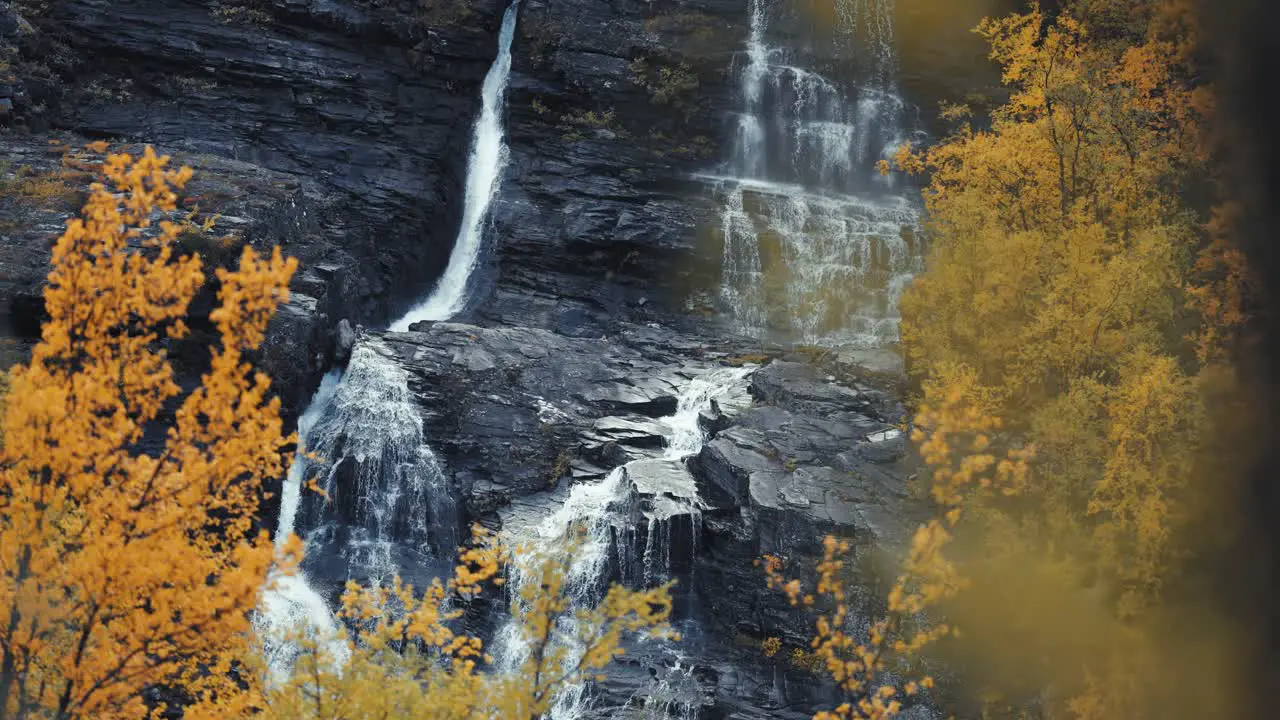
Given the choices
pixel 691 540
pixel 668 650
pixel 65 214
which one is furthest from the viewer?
pixel 65 214

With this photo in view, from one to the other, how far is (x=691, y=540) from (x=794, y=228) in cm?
1468

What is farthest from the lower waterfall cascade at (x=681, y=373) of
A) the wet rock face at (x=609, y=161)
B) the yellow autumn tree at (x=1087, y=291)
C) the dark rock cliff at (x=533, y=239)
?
the yellow autumn tree at (x=1087, y=291)

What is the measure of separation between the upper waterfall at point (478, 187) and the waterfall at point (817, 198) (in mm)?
7936

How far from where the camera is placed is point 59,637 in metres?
11.3

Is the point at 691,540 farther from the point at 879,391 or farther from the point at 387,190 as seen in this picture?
the point at 387,190

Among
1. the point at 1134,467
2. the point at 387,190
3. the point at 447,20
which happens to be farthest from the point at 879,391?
the point at 447,20

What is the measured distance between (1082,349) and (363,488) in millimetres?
14936

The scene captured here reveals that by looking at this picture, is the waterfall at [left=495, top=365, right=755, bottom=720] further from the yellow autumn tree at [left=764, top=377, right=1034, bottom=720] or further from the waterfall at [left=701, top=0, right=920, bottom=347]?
the waterfall at [left=701, top=0, right=920, bottom=347]

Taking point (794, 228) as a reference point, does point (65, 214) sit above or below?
below

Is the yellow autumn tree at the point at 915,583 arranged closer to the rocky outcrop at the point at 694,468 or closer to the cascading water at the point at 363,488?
the rocky outcrop at the point at 694,468

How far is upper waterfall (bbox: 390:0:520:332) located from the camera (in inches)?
1169

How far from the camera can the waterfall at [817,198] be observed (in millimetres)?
29531

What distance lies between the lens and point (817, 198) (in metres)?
31.8

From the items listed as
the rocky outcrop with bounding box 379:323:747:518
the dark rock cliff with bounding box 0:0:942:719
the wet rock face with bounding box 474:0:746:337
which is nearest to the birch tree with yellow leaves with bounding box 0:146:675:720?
the dark rock cliff with bounding box 0:0:942:719
